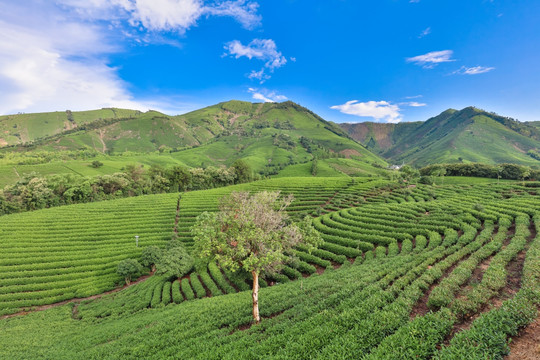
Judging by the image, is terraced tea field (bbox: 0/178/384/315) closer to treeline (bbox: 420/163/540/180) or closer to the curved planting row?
the curved planting row

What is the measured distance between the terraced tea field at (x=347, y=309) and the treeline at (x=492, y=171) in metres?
77.7

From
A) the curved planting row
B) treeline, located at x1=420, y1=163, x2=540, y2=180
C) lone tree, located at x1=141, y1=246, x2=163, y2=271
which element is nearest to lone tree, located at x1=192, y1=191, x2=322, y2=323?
lone tree, located at x1=141, y1=246, x2=163, y2=271

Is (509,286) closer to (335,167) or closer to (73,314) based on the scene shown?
(73,314)

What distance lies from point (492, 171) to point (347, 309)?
124 meters

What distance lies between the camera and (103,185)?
7662 cm

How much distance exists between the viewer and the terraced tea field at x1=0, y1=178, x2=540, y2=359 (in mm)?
8052

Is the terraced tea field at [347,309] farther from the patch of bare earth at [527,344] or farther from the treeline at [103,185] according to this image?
the treeline at [103,185]

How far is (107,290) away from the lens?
31141 millimetres

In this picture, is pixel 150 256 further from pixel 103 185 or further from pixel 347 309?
pixel 103 185

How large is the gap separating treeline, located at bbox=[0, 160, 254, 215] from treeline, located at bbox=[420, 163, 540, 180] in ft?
328

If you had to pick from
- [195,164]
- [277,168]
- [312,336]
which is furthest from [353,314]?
[195,164]

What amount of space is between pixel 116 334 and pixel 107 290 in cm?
2026

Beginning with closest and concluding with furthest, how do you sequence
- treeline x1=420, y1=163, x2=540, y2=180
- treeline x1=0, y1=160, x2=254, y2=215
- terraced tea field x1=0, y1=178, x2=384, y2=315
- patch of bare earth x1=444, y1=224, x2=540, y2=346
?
patch of bare earth x1=444, y1=224, x2=540, y2=346 → terraced tea field x1=0, y1=178, x2=384, y2=315 → treeline x1=0, y1=160, x2=254, y2=215 → treeline x1=420, y1=163, x2=540, y2=180

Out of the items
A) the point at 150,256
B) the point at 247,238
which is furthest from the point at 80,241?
the point at 247,238
